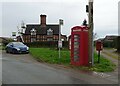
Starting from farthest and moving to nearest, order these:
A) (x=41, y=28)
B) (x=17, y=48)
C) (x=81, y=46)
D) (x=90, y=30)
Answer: (x=41, y=28) < (x=17, y=48) < (x=81, y=46) < (x=90, y=30)

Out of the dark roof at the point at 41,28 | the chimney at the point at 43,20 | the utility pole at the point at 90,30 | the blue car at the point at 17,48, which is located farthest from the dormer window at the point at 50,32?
the utility pole at the point at 90,30

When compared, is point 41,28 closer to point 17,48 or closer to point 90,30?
point 17,48

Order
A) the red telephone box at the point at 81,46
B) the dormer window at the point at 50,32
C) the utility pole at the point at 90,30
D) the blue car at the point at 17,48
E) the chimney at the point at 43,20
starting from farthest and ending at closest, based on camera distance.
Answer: the dormer window at the point at 50,32 < the chimney at the point at 43,20 < the blue car at the point at 17,48 < the red telephone box at the point at 81,46 < the utility pole at the point at 90,30

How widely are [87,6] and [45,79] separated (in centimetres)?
631

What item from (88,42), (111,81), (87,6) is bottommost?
(111,81)

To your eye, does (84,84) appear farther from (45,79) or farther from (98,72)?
(98,72)

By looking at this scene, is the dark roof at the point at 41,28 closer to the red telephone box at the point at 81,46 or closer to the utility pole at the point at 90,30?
the red telephone box at the point at 81,46

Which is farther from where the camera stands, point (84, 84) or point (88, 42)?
point (88, 42)

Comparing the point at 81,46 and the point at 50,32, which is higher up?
the point at 50,32

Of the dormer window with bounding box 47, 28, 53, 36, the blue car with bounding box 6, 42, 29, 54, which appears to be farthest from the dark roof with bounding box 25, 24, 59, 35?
the blue car with bounding box 6, 42, 29, 54

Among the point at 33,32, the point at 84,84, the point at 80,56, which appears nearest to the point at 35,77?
the point at 84,84

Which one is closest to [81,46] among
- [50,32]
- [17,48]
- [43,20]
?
[17,48]

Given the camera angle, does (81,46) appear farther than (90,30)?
Yes

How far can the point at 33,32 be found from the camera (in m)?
75.8
